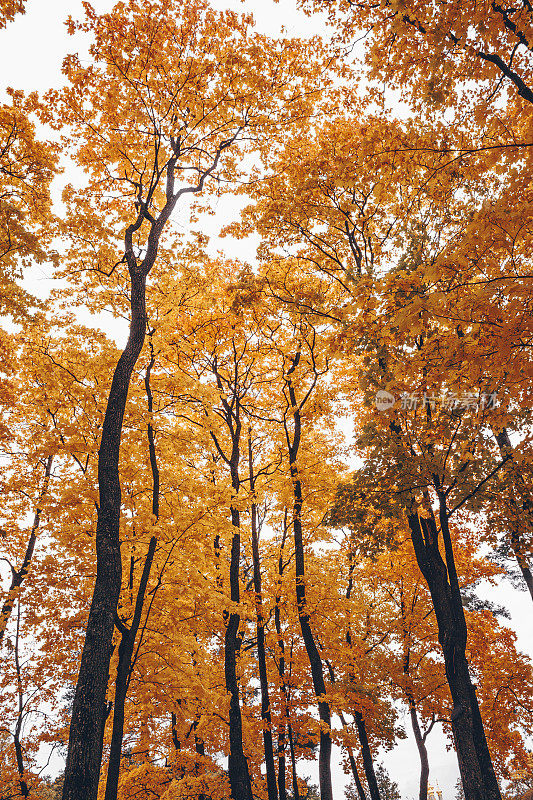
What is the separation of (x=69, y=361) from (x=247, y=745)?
11.9 m

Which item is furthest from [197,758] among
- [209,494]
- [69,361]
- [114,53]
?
[114,53]

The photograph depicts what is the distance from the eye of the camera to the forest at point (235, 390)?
15.5 feet

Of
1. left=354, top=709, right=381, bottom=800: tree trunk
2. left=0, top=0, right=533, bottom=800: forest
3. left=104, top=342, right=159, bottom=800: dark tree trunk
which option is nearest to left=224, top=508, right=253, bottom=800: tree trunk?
left=0, top=0, right=533, bottom=800: forest

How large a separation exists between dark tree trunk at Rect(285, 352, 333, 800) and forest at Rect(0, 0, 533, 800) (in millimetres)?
73

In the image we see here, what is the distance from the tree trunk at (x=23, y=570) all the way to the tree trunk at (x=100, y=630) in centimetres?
329

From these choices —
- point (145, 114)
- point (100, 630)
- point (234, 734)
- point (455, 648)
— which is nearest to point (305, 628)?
A: point (234, 734)

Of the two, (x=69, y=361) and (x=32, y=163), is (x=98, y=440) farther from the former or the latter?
(x=32, y=163)

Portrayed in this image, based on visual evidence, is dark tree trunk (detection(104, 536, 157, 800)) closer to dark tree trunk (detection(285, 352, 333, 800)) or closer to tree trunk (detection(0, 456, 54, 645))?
tree trunk (detection(0, 456, 54, 645))

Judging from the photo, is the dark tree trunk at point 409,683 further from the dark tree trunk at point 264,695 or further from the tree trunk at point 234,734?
the tree trunk at point 234,734

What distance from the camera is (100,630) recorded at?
4.95 metres

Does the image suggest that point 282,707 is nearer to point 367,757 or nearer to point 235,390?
point 367,757

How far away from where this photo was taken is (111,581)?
5.23m

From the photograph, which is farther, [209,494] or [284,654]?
[284,654]

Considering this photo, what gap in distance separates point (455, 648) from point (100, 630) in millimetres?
5705
